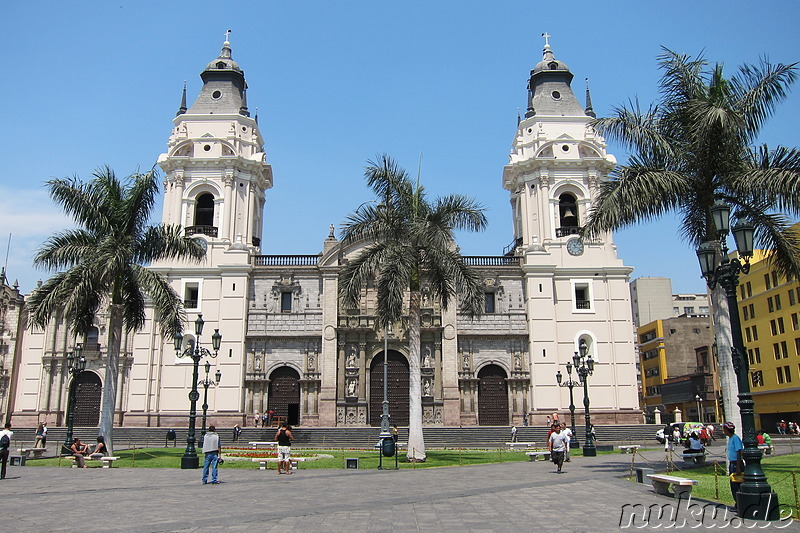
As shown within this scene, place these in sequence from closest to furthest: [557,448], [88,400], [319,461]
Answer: [557,448] → [319,461] → [88,400]

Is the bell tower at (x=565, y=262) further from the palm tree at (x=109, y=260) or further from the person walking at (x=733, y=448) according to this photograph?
the person walking at (x=733, y=448)

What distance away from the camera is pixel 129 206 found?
27109mm

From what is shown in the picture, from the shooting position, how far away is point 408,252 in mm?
25859

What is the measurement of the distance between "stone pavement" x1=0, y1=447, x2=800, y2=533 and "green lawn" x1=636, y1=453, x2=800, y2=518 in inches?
37.8

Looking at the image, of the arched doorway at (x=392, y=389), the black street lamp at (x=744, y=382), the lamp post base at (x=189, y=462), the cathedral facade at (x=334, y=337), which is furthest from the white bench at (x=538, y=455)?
the arched doorway at (x=392, y=389)

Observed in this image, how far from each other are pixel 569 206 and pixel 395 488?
33406 millimetres

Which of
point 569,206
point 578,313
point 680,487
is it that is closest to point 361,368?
point 578,313

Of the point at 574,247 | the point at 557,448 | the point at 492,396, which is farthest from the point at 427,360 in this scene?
the point at 557,448

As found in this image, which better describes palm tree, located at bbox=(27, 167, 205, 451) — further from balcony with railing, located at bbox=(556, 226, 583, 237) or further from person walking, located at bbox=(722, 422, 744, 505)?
balcony with railing, located at bbox=(556, 226, 583, 237)

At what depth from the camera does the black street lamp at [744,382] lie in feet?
37.4

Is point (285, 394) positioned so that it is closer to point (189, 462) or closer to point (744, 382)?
point (189, 462)

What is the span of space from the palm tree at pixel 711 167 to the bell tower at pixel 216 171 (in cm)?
2953

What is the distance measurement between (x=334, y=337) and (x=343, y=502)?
94.3 ft

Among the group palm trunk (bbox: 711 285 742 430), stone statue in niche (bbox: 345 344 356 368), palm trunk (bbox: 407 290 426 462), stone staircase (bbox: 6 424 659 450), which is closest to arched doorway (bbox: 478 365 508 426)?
stone staircase (bbox: 6 424 659 450)
